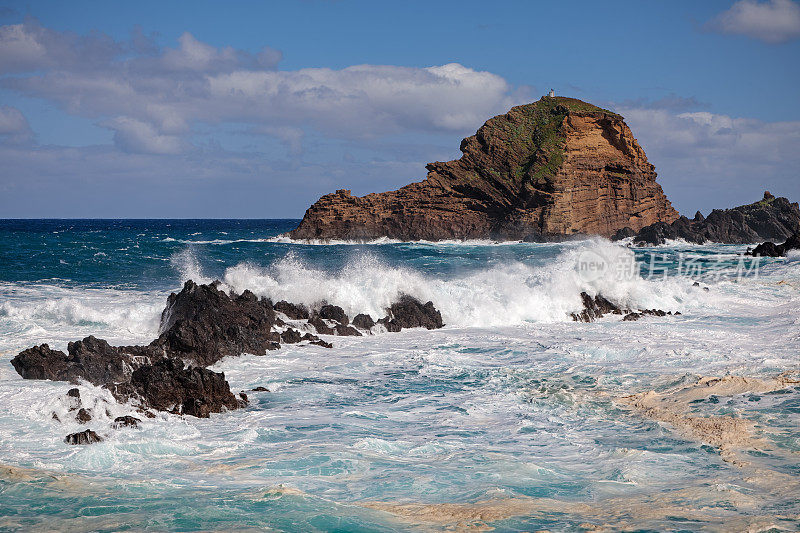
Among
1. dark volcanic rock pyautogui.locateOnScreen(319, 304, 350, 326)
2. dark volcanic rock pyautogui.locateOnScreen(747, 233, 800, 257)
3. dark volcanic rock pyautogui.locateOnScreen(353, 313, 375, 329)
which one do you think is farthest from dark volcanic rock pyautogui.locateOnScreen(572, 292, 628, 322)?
dark volcanic rock pyautogui.locateOnScreen(747, 233, 800, 257)

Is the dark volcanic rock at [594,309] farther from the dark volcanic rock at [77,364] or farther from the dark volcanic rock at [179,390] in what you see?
the dark volcanic rock at [77,364]

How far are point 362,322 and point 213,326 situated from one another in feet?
12.4

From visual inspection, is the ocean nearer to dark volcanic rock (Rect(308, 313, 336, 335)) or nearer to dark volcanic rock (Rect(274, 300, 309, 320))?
dark volcanic rock (Rect(308, 313, 336, 335))

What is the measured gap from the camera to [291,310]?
1444 cm

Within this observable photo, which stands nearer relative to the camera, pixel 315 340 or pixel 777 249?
pixel 315 340

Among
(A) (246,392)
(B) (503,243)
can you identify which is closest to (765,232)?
(B) (503,243)

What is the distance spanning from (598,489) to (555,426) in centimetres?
194

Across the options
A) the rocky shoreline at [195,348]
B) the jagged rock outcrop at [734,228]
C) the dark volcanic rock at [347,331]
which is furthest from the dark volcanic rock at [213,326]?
the jagged rock outcrop at [734,228]

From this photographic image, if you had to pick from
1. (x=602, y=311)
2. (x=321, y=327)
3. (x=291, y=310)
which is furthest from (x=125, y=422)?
(x=602, y=311)

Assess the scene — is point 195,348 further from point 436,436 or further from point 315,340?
point 436,436

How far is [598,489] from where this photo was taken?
18.6ft

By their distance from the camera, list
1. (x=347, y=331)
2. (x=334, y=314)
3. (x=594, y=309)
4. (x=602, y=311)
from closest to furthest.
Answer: (x=347, y=331), (x=334, y=314), (x=594, y=309), (x=602, y=311)

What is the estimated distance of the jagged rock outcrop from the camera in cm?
5600

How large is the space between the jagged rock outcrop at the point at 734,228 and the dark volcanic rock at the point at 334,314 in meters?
45.5
